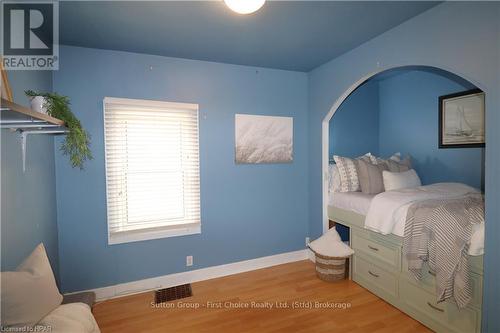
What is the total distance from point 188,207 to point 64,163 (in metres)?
1.26

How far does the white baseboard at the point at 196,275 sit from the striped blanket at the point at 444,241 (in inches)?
60.0

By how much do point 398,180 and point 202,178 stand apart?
7.09 feet

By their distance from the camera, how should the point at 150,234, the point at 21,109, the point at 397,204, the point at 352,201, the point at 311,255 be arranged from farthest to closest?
the point at 311,255 → the point at 352,201 → the point at 150,234 → the point at 397,204 → the point at 21,109

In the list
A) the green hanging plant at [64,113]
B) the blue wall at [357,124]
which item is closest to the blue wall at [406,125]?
the blue wall at [357,124]

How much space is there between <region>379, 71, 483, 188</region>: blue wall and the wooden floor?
1.82m

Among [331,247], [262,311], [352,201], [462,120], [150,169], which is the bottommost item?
[262,311]

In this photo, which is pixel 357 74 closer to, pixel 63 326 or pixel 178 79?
pixel 178 79

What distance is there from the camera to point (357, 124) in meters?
3.74

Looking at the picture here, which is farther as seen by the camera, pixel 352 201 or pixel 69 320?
pixel 352 201

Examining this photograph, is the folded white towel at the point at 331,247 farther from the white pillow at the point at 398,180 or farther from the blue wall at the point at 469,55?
the blue wall at the point at 469,55

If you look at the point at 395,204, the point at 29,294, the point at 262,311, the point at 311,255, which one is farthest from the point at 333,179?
the point at 29,294

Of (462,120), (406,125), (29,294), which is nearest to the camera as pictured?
(29,294)

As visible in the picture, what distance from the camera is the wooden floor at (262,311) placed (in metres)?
2.06

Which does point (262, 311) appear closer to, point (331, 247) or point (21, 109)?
point (331, 247)
